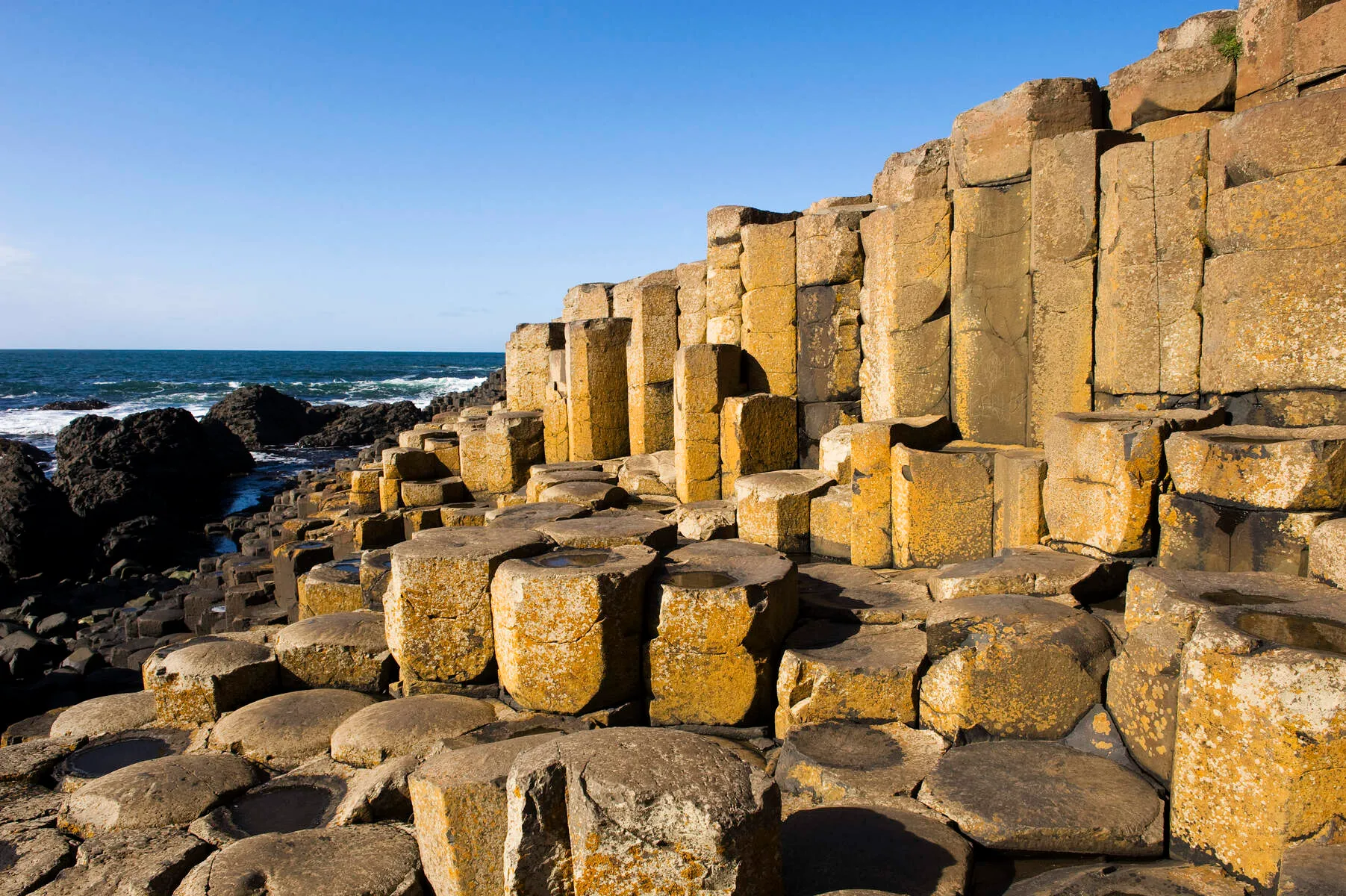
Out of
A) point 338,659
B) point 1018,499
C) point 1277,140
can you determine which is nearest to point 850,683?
point 1018,499

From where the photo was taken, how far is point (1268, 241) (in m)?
4.85

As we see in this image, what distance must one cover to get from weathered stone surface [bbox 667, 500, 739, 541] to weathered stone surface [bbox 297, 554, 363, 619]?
2722mm

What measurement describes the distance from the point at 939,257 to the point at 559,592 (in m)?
3.96

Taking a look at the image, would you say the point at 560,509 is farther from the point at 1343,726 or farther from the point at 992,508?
the point at 1343,726

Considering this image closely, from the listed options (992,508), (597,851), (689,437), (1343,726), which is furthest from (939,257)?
(597,851)

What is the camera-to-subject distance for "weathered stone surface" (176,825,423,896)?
3.30 m

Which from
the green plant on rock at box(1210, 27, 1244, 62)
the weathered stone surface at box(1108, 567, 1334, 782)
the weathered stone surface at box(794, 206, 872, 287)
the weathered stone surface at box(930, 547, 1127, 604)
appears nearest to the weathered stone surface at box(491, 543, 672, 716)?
the weathered stone surface at box(930, 547, 1127, 604)

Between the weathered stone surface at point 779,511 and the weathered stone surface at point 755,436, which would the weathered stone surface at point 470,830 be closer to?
the weathered stone surface at point 779,511

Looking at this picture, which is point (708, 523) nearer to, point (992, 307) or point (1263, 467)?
point (992, 307)

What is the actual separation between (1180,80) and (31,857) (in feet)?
26.1

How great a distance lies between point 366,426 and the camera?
102 feet

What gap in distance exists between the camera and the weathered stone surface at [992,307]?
20.5ft

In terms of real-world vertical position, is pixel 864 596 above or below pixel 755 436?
below

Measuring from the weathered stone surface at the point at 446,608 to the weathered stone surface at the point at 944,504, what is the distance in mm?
2646
